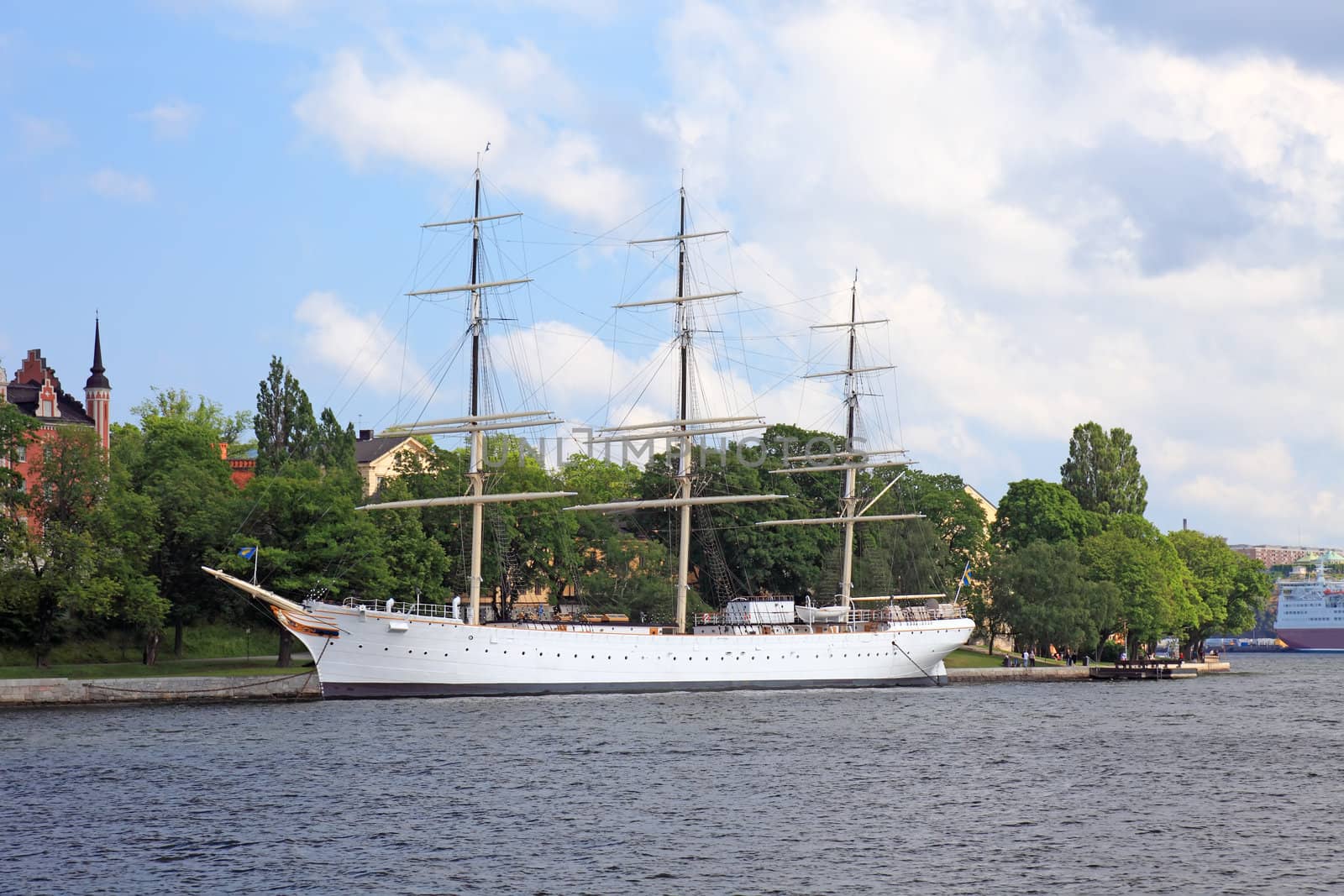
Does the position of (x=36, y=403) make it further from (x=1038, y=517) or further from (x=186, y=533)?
(x=1038, y=517)

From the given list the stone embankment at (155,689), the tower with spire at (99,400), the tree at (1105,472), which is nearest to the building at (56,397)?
the tower with spire at (99,400)

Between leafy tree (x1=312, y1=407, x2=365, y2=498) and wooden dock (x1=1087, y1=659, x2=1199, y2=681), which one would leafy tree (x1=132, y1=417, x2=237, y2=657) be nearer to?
leafy tree (x1=312, y1=407, x2=365, y2=498)

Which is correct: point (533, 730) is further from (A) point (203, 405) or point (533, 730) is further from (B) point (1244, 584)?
(B) point (1244, 584)

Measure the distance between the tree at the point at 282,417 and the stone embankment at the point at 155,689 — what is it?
2461 cm

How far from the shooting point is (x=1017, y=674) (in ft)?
311

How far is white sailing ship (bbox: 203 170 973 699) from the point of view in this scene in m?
65.0

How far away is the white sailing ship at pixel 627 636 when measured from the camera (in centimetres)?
6500

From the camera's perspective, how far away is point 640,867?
96.5ft

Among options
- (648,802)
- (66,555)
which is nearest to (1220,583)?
(66,555)

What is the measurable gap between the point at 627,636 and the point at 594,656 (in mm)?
2033

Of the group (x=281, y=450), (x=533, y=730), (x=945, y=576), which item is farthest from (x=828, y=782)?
(x=945, y=576)

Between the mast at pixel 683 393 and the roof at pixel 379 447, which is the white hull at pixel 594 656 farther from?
the roof at pixel 379 447

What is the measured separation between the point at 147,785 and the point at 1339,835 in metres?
28.0

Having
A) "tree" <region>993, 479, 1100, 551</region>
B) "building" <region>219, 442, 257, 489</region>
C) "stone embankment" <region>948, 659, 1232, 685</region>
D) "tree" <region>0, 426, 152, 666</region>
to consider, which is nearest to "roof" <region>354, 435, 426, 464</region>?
"building" <region>219, 442, 257, 489</region>
